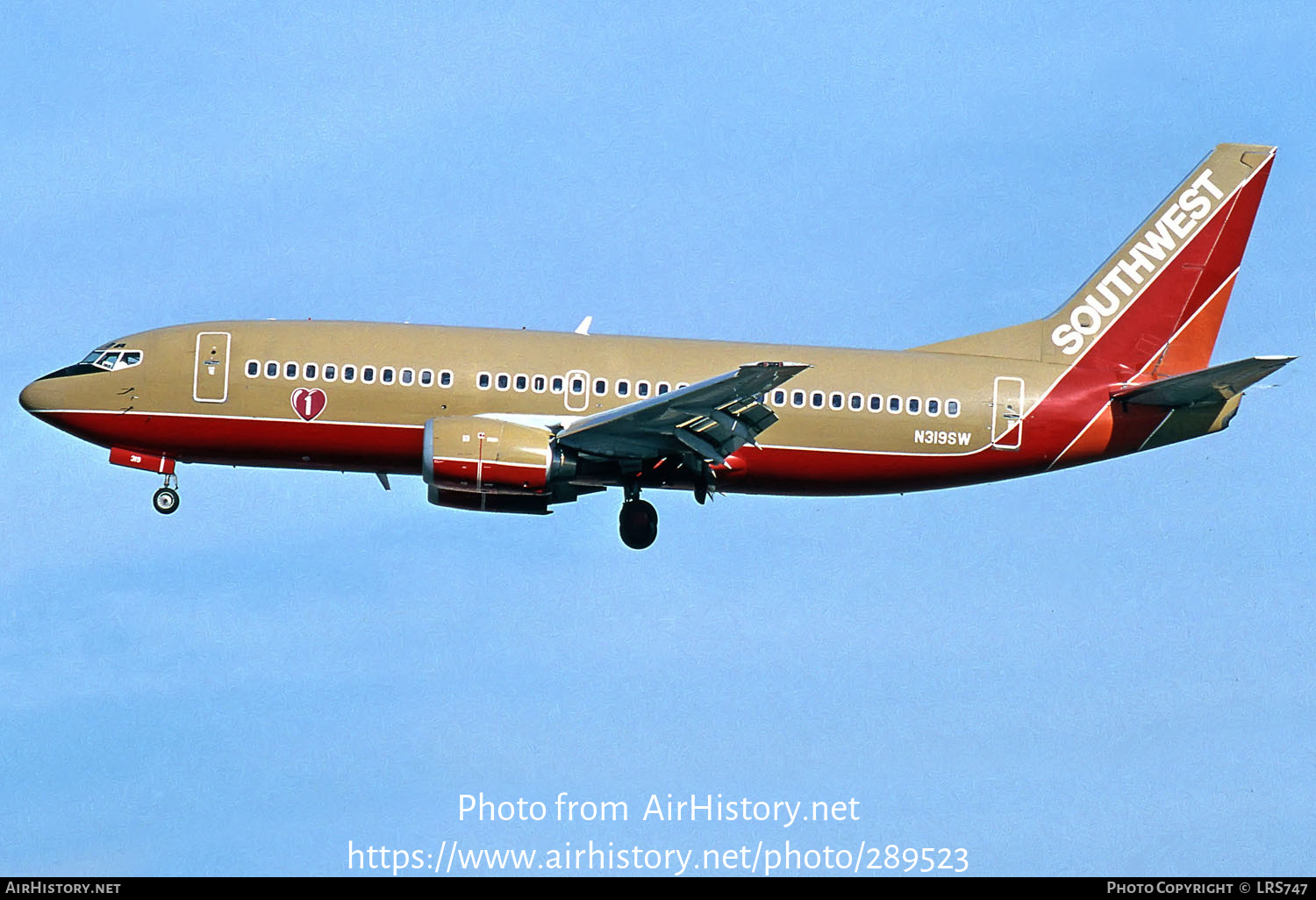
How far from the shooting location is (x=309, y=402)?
144 feet

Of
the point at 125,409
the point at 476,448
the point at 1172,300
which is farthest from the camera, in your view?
the point at 1172,300

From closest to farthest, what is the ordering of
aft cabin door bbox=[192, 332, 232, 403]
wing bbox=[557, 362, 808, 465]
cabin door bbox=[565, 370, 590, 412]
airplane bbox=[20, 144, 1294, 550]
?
wing bbox=[557, 362, 808, 465], airplane bbox=[20, 144, 1294, 550], cabin door bbox=[565, 370, 590, 412], aft cabin door bbox=[192, 332, 232, 403]

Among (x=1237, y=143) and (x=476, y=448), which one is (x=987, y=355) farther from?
(x=476, y=448)

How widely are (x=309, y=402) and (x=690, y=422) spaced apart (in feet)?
29.5

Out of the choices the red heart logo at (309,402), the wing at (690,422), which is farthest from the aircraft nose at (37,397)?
the wing at (690,422)

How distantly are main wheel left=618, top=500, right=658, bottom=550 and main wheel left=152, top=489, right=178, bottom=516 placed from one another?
35.2ft

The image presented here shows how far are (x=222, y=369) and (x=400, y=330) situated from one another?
166 inches

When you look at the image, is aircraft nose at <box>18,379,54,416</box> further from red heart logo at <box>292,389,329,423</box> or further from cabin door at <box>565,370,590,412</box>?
cabin door at <box>565,370,590,412</box>

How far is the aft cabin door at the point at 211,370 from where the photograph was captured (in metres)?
44.4

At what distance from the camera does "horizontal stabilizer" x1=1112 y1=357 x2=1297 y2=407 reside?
139 feet

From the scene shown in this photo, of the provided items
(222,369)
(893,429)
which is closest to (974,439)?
(893,429)

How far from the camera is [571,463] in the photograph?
4272 cm

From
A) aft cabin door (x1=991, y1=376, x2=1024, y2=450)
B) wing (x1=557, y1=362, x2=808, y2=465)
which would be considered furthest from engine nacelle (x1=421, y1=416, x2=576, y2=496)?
aft cabin door (x1=991, y1=376, x2=1024, y2=450)

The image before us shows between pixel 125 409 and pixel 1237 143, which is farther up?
pixel 1237 143
